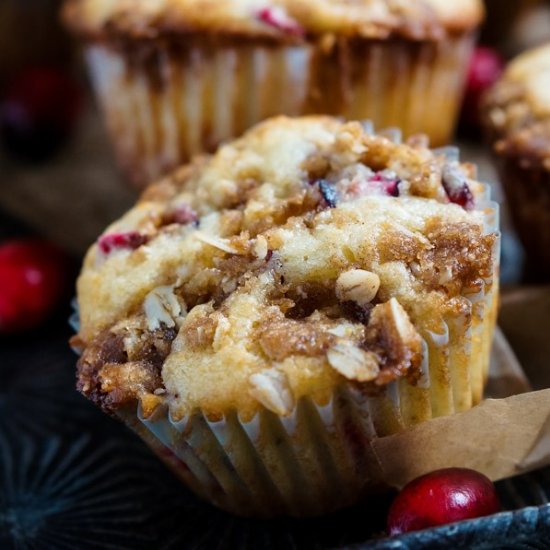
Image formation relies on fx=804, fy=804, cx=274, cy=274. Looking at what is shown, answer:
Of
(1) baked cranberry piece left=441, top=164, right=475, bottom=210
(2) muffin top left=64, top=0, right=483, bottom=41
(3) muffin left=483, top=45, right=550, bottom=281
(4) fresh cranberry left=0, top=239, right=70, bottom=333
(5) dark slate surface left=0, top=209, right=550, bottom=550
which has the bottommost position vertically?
(5) dark slate surface left=0, top=209, right=550, bottom=550

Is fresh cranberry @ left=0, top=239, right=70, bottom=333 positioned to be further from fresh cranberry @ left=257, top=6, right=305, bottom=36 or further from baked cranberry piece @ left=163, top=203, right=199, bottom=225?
fresh cranberry @ left=257, top=6, right=305, bottom=36

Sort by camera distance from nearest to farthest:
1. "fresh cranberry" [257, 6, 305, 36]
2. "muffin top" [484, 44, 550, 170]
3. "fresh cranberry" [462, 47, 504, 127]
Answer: "muffin top" [484, 44, 550, 170]
"fresh cranberry" [257, 6, 305, 36]
"fresh cranberry" [462, 47, 504, 127]

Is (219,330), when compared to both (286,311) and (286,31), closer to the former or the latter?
(286,311)

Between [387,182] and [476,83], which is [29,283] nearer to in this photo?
[387,182]

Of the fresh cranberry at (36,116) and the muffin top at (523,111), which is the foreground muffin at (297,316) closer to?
the muffin top at (523,111)

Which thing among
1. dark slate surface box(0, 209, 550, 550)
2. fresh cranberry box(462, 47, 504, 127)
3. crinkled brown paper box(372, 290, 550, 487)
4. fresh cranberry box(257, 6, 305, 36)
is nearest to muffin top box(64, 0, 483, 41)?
fresh cranberry box(257, 6, 305, 36)

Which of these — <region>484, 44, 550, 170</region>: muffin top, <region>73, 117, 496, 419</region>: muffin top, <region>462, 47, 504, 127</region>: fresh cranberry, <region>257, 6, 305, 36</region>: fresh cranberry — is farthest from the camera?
<region>462, 47, 504, 127</region>: fresh cranberry
